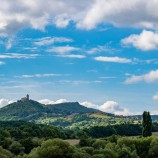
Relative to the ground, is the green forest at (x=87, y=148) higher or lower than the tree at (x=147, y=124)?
lower

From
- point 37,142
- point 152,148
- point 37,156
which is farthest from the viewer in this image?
point 37,142

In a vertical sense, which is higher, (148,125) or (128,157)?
(148,125)

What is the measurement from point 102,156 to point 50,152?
1847 centimetres

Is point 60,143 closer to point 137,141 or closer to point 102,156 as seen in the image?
point 102,156

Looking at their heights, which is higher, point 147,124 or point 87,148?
point 147,124

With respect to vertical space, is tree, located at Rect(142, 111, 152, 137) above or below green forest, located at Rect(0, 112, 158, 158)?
above

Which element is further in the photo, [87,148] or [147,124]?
[147,124]

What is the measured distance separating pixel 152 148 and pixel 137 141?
847 cm

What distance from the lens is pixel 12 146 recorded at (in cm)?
15900

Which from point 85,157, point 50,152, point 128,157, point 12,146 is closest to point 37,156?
point 50,152

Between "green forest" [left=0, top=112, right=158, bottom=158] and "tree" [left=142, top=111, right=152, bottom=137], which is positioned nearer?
"green forest" [left=0, top=112, right=158, bottom=158]

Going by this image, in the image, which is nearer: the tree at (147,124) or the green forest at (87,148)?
the green forest at (87,148)

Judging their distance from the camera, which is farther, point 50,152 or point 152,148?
point 152,148

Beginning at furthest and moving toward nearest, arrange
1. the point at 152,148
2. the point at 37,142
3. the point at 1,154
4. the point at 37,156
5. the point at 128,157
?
1. the point at 37,142
2. the point at 152,148
3. the point at 128,157
4. the point at 1,154
5. the point at 37,156
